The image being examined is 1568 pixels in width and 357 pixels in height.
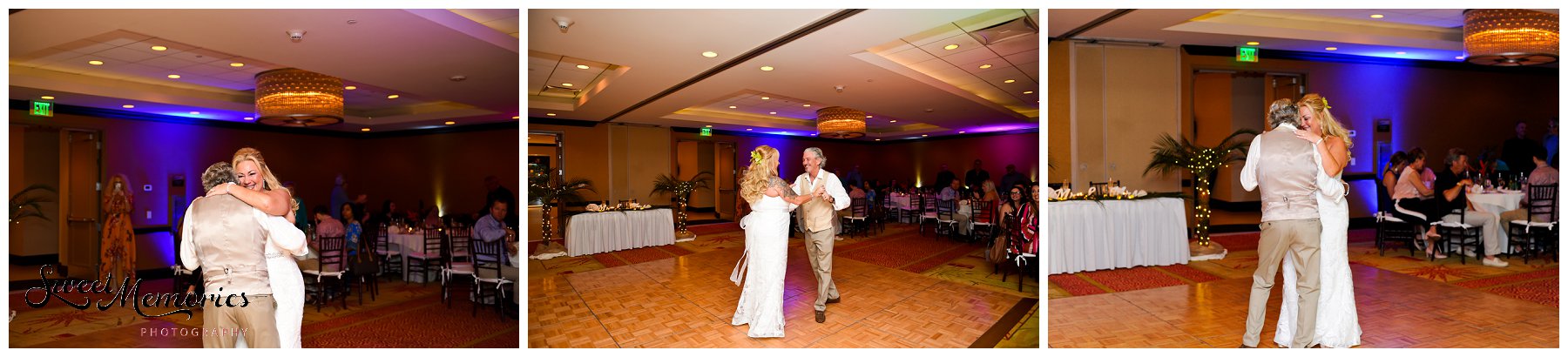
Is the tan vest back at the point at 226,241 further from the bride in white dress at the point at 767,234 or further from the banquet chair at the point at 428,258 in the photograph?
the banquet chair at the point at 428,258

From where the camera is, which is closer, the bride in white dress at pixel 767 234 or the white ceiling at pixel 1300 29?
the bride in white dress at pixel 767 234

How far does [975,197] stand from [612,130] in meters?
6.00

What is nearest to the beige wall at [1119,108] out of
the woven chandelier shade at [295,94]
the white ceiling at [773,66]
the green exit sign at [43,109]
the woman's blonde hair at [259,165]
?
the white ceiling at [773,66]

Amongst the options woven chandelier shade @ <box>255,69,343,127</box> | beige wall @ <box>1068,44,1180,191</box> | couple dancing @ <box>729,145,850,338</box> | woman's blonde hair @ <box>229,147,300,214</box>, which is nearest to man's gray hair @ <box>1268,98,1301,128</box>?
couple dancing @ <box>729,145,850,338</box>

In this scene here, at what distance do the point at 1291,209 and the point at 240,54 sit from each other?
6631 mm

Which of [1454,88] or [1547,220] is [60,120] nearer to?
[1547,220]

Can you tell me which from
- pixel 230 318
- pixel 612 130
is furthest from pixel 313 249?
pixel 612 130

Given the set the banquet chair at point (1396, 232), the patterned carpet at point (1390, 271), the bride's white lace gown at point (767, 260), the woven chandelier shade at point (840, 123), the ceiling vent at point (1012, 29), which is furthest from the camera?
the woven chandelier shade at point (840, 123)

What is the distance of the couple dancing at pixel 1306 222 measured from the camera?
325 cm

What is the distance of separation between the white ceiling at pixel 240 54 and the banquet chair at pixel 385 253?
164 cm

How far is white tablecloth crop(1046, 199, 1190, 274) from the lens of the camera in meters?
5.72

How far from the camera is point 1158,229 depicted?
6.14 metres

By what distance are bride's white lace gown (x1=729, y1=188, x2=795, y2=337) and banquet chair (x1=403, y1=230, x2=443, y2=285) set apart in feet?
13.8

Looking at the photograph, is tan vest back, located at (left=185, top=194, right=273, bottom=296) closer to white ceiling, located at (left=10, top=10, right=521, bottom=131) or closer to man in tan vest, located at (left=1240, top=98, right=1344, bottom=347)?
white ceiling, located at (left=10, top=10, right=521, bottom=131)
